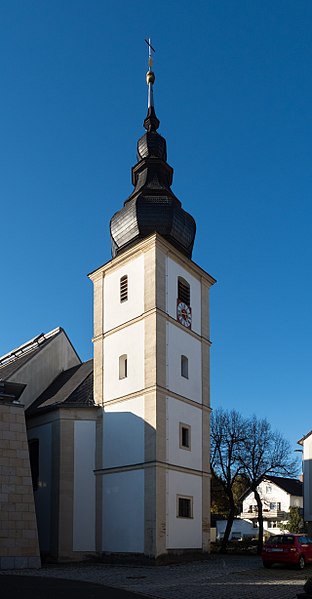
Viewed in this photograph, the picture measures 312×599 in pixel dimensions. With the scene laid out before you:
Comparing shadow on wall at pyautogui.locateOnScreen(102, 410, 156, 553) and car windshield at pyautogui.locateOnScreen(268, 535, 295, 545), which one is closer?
car windshield at pyautogui.locateOnScreen(268, 535, 295, 545)

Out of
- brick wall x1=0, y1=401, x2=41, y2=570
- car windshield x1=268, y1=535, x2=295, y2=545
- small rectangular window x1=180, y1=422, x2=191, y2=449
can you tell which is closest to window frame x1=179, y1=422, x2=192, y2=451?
small rectangular window x1=180, y1=422, x2=191, y2=449

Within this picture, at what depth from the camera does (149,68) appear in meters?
38.4

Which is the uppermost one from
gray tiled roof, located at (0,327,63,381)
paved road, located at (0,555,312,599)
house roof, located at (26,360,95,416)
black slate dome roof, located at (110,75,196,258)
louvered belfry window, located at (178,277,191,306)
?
black slate dome roof, located at (110,75,196,258)

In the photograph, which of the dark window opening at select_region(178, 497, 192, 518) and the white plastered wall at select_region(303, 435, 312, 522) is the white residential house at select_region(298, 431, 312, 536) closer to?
the white plastered wall at select_region(303, 435, 312, 522)

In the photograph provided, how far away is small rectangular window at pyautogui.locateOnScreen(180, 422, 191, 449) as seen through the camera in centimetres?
2853

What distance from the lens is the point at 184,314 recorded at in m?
30.2

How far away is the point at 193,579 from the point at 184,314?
13207 millimetres

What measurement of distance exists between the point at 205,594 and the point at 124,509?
12.4m

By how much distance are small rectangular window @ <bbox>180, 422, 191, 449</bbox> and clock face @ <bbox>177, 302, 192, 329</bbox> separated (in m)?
4.42

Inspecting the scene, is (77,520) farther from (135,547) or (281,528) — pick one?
(281,528)

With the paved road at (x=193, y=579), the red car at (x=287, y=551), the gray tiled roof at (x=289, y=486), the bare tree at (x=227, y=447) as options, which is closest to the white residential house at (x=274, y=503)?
the gray tiled roof at (x=289, y=486)

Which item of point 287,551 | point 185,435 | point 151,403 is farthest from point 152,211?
point 287,551

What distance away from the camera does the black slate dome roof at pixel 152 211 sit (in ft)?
99.8

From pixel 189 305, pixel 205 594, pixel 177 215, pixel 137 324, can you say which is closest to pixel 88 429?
pixel 137 324
